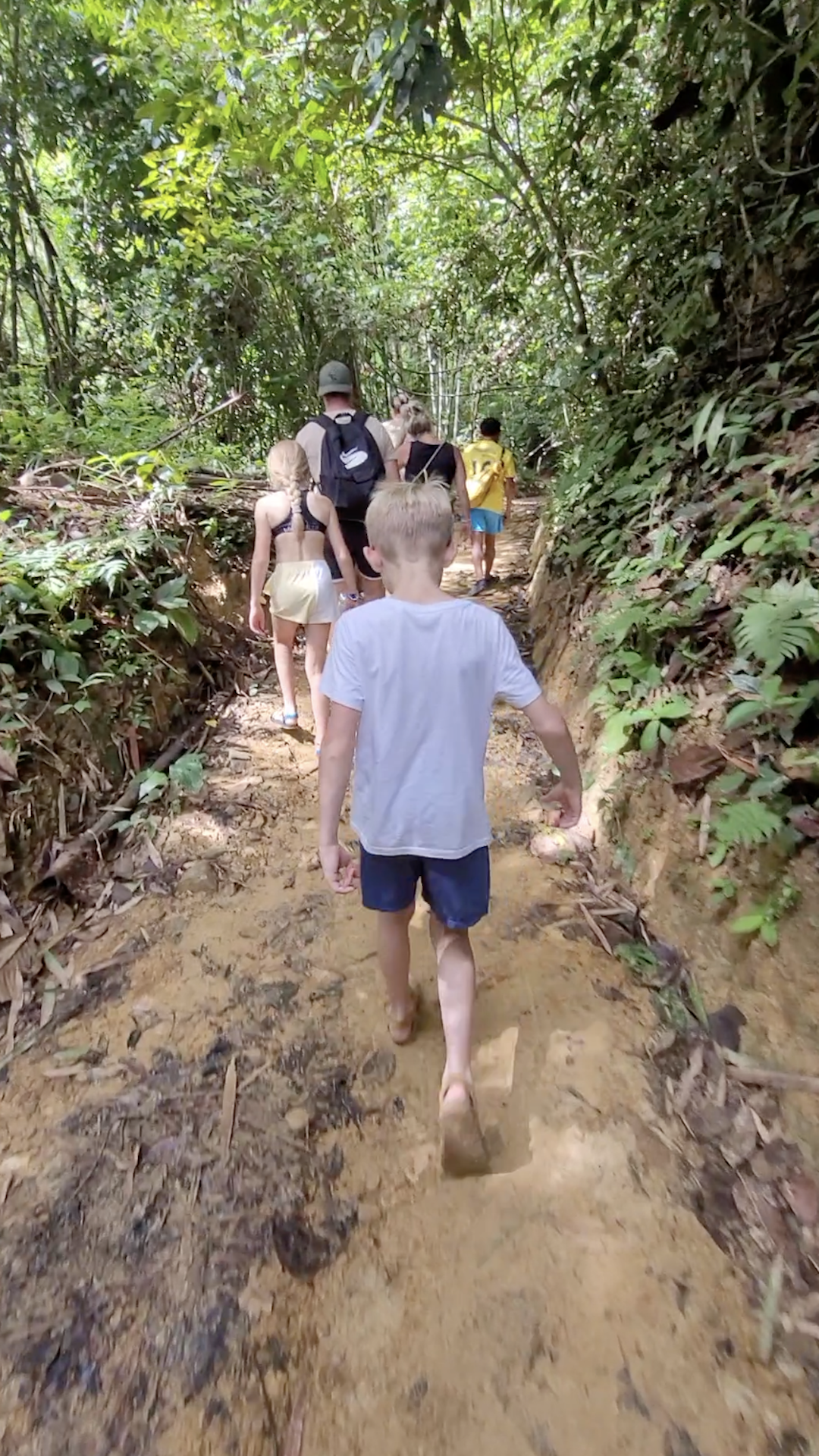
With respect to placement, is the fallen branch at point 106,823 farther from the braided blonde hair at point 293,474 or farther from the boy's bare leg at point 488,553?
the boy's bare leg at point 488,553

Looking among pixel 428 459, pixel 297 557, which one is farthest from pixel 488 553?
pixel 297 557

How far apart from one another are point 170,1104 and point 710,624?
2.86 metres

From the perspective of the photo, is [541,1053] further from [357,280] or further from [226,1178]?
[357,280]

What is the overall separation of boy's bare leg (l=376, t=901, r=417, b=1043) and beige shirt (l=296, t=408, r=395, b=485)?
331cm

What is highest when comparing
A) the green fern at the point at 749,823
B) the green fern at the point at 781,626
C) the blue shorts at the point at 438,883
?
the green fern at the point at 781,626

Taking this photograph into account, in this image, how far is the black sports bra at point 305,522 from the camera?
4059 mm

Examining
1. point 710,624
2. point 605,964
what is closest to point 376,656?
point 605,964

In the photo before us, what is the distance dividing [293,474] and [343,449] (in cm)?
65

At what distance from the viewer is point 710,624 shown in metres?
3.18

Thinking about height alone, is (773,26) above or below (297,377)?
above

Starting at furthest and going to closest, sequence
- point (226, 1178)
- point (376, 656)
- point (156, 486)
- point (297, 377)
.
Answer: point (297, 377)
point (156, 486)
point (226, 1178)
point (376, 656)

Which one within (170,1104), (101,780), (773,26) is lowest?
(170,1104)

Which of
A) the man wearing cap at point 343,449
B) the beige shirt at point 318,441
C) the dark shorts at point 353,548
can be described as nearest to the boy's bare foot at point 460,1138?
the dark shorts at point 353,548

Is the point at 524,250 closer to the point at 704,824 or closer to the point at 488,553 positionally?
the point at 488,553
